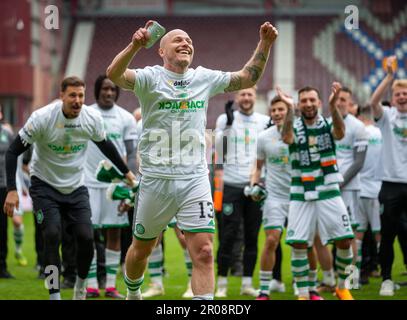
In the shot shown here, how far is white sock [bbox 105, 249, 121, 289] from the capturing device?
9.31 m

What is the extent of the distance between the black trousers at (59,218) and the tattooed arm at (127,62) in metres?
2.11

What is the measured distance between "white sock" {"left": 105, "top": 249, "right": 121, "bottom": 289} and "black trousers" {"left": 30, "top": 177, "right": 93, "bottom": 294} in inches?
44.9

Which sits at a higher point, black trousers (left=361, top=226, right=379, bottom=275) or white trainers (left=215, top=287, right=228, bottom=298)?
black trousers (left=361, top=226, right=379, bottom=275)

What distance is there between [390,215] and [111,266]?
10.7 feet

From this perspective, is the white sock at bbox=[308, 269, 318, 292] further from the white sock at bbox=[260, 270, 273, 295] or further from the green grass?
the white sock at bbox=[260, 270, 273, 295]

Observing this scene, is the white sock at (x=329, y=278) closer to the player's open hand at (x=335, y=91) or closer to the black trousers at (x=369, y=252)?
the black trousers at (x=369, y=252)

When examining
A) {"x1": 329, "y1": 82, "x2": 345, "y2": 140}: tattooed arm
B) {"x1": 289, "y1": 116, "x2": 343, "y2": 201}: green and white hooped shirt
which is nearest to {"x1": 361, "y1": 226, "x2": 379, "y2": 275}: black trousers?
{"x1": 289, "y1": 116, "x2": 343, "y2": 201}: green and white hooped shirt

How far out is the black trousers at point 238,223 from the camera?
9.82 m

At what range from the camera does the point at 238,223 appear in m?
9.86

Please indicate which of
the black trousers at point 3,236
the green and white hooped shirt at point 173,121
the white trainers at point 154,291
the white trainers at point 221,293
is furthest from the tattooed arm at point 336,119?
the black trousers at point 3,236

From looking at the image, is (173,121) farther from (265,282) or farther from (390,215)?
(390,215)

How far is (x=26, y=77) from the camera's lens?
28078 millimetres
